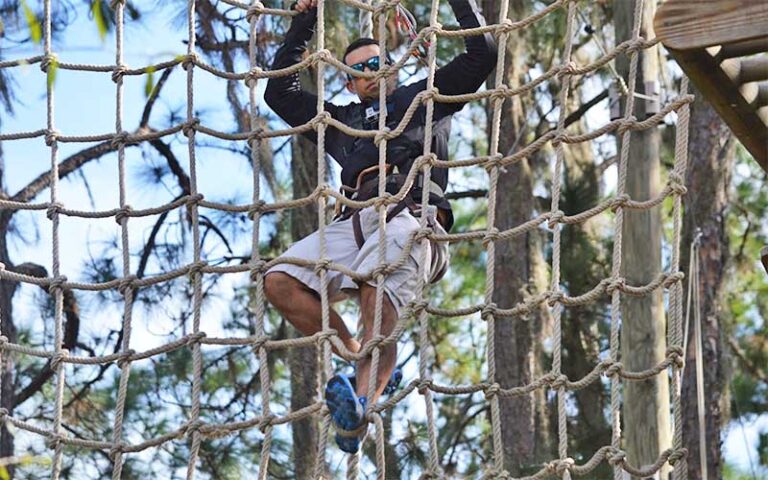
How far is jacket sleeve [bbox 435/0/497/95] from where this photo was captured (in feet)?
14.2

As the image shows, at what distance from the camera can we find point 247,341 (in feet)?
13.3

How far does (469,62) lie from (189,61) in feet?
2.33

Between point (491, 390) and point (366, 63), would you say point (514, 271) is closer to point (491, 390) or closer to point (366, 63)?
point (366, 63)

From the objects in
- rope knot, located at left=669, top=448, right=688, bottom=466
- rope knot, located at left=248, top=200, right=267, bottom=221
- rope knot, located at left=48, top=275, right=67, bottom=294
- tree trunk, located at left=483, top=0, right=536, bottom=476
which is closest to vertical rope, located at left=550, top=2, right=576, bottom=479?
rope knot, located at left=669, top=448, right=688, bottom=466

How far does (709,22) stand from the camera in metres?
3.24

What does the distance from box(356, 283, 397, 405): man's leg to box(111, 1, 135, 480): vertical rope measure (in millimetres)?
598

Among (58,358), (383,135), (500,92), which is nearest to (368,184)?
(383,135)

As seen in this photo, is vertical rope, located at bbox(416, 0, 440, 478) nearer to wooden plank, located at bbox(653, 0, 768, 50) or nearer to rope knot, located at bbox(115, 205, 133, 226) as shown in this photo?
rope knot, located at bbox(115, 205, 133, 226)

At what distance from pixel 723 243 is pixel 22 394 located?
3.36m

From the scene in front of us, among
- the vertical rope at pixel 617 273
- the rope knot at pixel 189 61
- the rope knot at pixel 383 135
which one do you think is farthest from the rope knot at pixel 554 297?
the rope knot at pixel 189 61

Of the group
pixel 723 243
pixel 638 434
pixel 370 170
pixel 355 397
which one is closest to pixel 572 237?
pixel 723 243

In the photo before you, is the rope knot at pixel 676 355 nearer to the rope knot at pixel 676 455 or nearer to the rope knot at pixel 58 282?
the rope knot at pixel 676 455

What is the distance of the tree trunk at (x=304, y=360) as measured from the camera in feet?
24.6

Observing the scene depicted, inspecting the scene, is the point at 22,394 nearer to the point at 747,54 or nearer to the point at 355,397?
the point at 355,397
